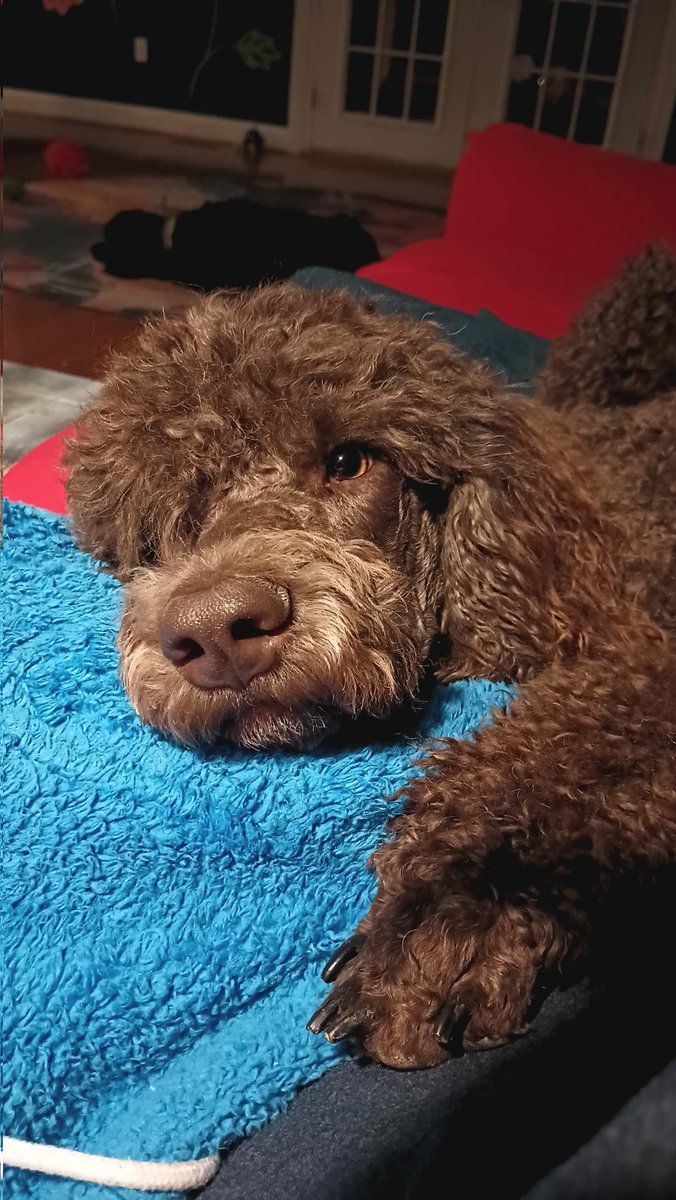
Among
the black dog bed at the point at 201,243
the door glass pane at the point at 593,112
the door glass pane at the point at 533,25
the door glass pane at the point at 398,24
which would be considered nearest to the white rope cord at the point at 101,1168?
the black dog bed at the point at 201,243

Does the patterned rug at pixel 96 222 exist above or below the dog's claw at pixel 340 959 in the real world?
above

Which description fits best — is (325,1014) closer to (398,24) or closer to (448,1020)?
(448,1020)

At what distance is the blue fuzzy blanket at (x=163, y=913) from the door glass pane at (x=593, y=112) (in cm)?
178

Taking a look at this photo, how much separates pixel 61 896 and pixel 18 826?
12 centimetres

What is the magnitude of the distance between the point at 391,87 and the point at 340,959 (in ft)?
6.25

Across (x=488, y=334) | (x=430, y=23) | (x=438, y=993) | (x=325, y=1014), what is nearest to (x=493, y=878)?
(x=438, y=993)

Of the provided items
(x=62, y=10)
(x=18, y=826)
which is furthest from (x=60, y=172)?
(x=18, y=826)

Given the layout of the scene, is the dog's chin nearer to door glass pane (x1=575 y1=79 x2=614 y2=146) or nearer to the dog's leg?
the dog's leg

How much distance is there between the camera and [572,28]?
210 cm

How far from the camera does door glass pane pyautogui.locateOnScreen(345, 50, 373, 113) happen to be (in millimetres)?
2012

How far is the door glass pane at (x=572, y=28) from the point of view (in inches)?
82.0

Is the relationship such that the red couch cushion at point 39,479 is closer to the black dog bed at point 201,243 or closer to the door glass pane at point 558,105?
the black dog bed at point 201,243

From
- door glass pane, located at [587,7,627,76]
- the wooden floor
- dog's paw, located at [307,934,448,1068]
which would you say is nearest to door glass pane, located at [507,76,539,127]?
door glass pane, located at [587,7,627,76]

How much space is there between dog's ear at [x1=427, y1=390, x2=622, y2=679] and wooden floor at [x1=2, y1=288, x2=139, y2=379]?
683 millimetres
